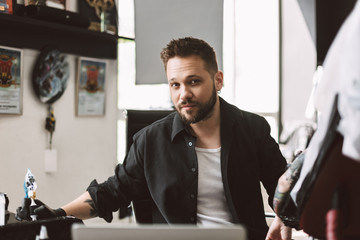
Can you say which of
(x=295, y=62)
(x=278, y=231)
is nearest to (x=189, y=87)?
(x=278, y=231)

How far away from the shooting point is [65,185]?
3213 millimetres

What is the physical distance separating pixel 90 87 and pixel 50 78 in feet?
1.24

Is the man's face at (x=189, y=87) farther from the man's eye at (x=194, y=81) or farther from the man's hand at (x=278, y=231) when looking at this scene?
the man's hand at (x=278, y=231)

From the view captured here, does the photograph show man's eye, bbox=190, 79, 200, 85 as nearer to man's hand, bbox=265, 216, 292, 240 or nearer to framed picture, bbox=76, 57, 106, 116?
man's hand, bbox=265, 216, 292, 240

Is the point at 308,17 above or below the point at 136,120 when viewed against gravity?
above

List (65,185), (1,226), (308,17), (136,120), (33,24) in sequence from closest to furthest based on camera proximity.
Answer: (1,226)
(136,120)
(33,24)
(65,185)
(308,17)

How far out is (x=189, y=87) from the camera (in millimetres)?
1960

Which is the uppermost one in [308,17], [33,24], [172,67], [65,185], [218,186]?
[308,17]

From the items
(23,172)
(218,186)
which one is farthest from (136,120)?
(23,172)

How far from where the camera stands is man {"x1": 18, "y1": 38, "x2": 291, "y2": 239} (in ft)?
6.30

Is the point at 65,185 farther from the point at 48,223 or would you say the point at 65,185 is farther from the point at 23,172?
the point at 48,223

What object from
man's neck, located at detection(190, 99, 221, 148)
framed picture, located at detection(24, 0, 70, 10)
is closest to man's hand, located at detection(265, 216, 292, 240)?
man's neck, located at detection(190, 99, 221, 148)

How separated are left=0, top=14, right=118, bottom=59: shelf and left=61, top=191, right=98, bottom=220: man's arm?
1.32 meters

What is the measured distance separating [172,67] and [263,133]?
49 centimetres
